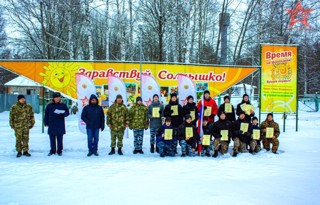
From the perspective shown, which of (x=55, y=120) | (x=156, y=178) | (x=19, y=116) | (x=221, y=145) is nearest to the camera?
(x=156, y=178)

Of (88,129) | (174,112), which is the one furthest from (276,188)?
(88,129)

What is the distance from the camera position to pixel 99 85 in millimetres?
10336

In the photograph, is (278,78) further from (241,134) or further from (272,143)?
(241,134)

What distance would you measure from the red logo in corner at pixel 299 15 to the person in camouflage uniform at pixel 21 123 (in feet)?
48.0

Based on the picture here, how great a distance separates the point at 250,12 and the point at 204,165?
37.4 feet

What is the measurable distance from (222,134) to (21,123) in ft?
17.0

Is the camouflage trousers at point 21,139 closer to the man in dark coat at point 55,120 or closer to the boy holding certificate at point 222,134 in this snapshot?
the man in dark coat at point 55,120

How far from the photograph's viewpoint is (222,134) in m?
7.75

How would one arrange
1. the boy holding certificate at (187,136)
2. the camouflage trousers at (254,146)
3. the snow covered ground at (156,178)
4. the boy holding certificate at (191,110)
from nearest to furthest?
the snow covered ground at (156,178), the boy holding certificate at (187,136), the camouflage trousers at (254,146), the boy holding certificate at (191,110)

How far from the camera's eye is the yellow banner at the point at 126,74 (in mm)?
10117

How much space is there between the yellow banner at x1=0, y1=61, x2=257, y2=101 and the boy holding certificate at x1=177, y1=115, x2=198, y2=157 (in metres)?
3.05

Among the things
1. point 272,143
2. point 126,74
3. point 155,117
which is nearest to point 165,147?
point 155,117

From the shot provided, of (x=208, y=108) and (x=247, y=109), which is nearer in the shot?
(x=208, y=108)

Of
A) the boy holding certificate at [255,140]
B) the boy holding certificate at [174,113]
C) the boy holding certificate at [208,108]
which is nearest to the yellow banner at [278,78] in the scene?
the boy holding certificate at [255,140]
